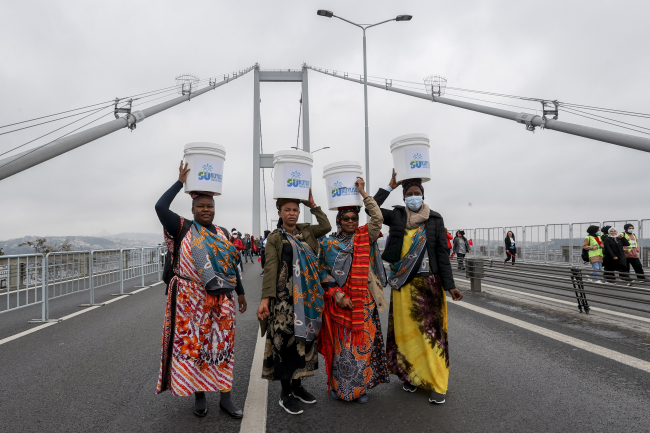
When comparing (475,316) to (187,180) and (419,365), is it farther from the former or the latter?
(187,180)

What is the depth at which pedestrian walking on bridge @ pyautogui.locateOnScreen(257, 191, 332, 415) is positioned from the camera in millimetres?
3146

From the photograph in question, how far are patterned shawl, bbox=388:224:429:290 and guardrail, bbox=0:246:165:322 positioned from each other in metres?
5.84

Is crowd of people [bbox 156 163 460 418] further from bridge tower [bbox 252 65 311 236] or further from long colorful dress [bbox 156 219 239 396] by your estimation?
bridge tower [bbox 252 65 311 236]

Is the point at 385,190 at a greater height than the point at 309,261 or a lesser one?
greater

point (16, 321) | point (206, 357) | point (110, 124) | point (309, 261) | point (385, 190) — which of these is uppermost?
point (110, 124)

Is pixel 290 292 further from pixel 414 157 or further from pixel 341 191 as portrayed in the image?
pixel 414 157

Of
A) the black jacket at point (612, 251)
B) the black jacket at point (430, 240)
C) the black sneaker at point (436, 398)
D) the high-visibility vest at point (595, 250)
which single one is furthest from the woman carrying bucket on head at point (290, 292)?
the high-visibility vest at point (595, 250)

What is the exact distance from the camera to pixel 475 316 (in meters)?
6.79

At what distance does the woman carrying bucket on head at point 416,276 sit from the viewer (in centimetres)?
345

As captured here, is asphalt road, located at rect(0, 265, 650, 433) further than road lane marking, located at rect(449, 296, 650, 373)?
No

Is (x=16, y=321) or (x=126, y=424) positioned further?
(x=16, y=321)

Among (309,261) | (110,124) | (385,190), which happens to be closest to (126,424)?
(309,261)

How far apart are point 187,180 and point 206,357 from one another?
121cm

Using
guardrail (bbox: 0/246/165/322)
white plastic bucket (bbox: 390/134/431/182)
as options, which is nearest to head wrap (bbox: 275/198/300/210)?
white plastic bucket (bbox: 390/134/431/182)
